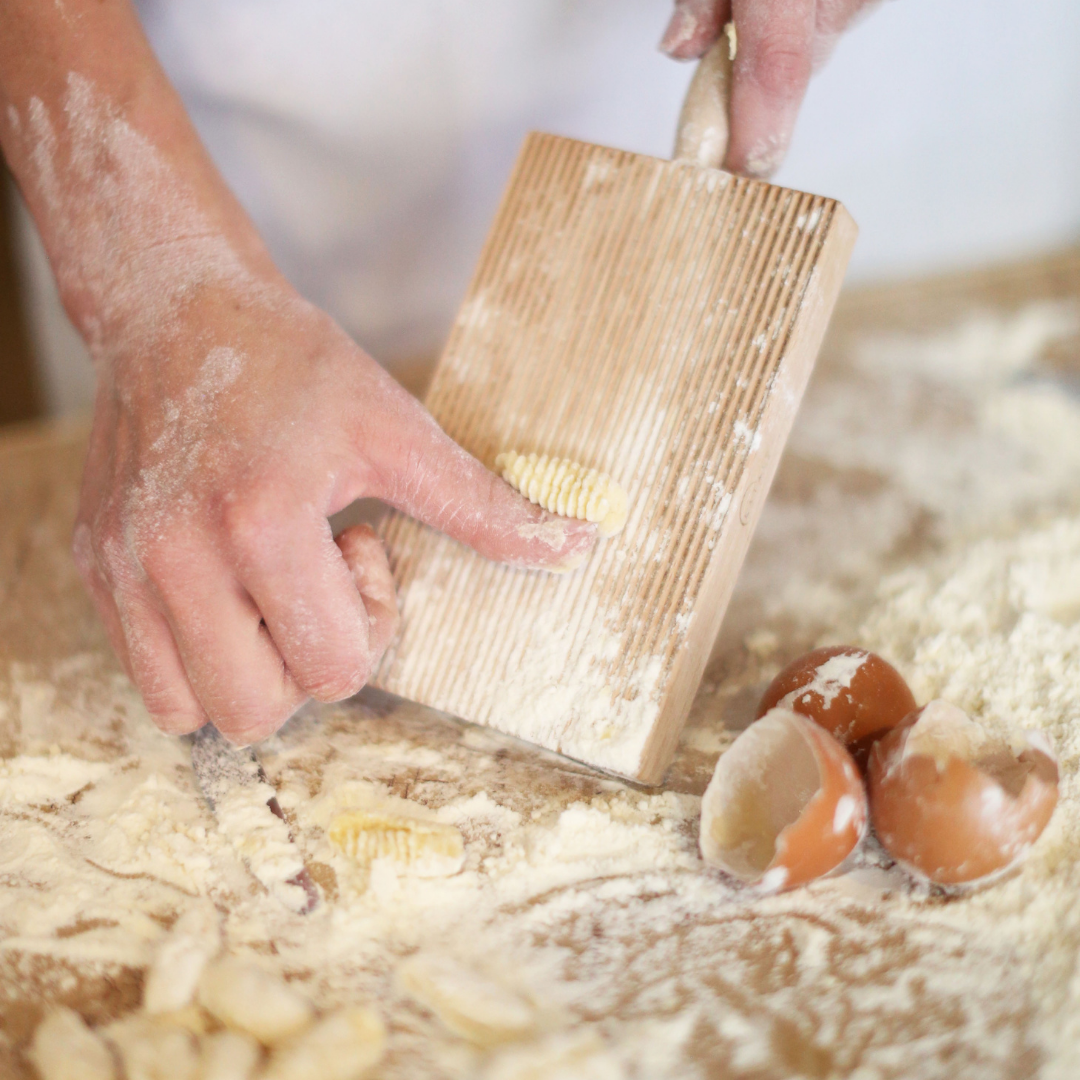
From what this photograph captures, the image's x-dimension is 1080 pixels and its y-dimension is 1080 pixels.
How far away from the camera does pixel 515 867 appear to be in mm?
683

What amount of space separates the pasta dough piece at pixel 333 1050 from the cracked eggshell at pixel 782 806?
255mm

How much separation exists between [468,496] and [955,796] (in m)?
0.40

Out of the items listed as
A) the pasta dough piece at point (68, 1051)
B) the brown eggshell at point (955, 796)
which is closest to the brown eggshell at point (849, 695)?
the brown eggshell at point (955, 796)

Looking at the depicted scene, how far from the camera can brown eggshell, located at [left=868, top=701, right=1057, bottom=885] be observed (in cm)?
62

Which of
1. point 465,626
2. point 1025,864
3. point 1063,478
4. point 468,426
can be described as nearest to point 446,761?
point 465,626

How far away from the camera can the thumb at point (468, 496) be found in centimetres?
72

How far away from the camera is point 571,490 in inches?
28.2

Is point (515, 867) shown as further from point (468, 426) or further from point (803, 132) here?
point (803, 132)

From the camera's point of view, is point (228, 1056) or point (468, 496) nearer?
point (228, 1056)

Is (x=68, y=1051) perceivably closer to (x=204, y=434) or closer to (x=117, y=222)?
(x=204, y=434)

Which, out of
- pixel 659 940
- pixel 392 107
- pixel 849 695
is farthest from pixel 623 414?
pixel 392 107

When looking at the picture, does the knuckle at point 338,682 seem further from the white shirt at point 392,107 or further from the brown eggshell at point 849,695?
the white shirt at point 392,107

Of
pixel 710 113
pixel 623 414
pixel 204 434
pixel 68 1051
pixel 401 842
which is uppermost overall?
pixel 710 113

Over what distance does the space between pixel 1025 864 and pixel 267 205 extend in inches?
44.2
